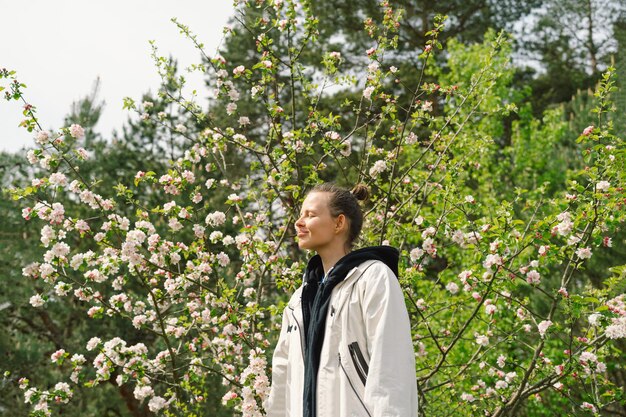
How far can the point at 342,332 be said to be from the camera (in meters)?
2.18

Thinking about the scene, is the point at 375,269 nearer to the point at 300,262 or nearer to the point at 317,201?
the point at 317,201

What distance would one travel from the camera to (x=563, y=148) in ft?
39.7

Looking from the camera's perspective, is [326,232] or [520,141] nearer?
[326,232]

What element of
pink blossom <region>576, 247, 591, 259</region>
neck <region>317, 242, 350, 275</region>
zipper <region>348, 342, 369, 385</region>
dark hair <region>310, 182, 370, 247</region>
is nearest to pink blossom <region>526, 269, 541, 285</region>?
pink blossom <region>576, 247, 591, 259</region>

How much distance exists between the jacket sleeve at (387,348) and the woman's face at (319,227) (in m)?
0.26

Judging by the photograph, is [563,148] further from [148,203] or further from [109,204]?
[109,204]

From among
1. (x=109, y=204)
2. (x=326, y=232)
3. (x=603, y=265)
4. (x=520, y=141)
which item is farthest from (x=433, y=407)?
(x=520, y=141)

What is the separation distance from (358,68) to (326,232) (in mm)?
14031

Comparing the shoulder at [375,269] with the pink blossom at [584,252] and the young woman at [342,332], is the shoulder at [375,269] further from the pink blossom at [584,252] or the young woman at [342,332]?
the pink blossom at [584,252]

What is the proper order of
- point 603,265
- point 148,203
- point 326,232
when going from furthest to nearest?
point 148,203
point 603,265
point 326,232

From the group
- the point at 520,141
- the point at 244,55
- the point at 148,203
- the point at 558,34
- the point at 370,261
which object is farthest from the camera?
the point at 558,34

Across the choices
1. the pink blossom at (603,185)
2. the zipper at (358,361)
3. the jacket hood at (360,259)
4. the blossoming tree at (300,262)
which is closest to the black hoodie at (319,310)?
the jacket hood at (360,259)

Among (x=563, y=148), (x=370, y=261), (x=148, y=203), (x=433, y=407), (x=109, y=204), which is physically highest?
(x=563, y=148)

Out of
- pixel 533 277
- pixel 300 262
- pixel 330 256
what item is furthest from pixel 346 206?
pixel 300 262
